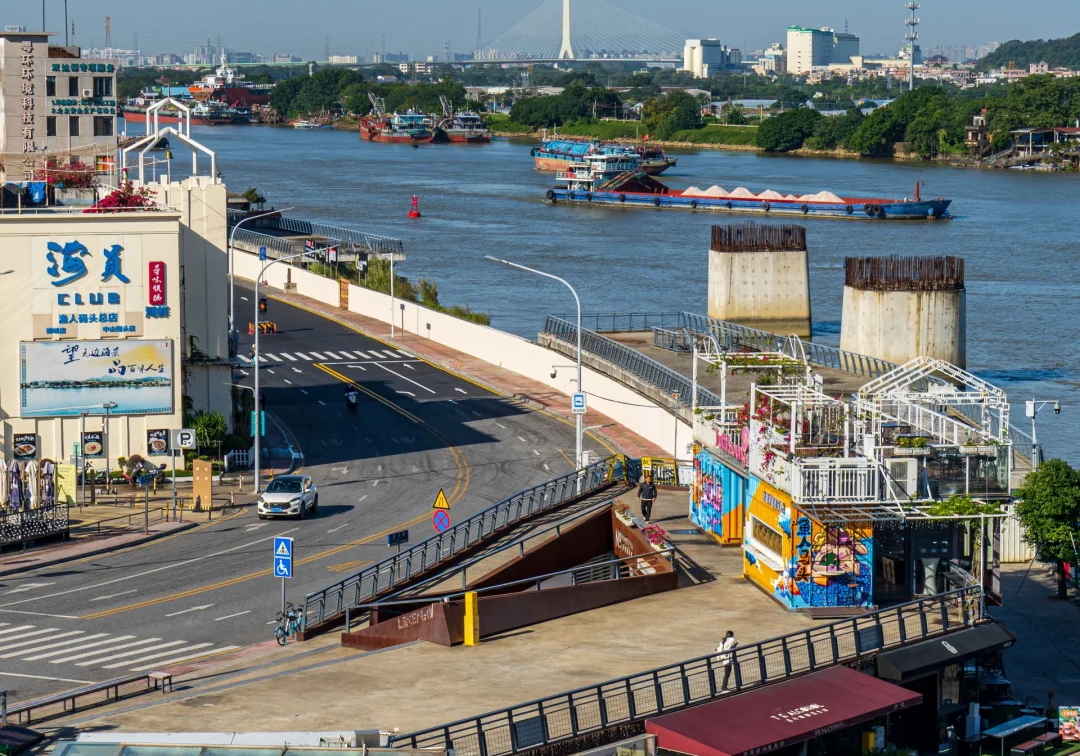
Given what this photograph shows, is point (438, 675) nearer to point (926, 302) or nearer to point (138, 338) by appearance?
point (138, 338)

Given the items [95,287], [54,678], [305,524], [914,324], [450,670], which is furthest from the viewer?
[914,324]

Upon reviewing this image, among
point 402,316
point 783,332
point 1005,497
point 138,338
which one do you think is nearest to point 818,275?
point 783,332

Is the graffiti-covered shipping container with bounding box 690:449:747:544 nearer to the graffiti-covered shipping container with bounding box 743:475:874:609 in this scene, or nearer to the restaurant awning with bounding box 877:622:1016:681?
the graffiti-covered shipping container with bounding box 743:475:874:609

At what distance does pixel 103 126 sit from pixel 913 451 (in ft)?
199

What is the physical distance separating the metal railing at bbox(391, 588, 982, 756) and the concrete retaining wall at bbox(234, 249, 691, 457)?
2437cm

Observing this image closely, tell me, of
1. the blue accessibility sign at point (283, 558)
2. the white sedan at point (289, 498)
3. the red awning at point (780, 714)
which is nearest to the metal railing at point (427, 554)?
the blue accessibility sign at point (283, 558)

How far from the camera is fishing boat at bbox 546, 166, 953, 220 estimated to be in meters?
166

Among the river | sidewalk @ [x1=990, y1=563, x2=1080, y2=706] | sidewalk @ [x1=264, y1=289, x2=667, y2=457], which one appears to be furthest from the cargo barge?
sidewalk @ [x1=990, y1=563, x2=1080, y2=706]

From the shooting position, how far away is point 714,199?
178 m

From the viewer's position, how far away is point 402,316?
86.4 metres

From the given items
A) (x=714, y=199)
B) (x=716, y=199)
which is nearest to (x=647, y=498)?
(x=716, y=199)

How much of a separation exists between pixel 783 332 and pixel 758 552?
6132 centimetres

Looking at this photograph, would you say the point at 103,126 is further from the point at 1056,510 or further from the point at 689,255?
the point at 689,255

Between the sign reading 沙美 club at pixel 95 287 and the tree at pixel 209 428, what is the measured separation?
3.90m
